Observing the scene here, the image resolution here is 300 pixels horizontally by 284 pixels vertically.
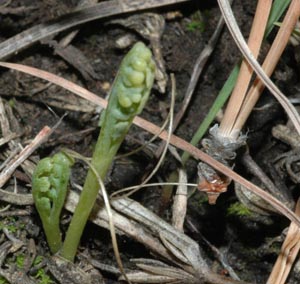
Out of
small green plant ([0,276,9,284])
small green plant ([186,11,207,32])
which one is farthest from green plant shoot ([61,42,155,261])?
small green plant ([186,11,207,32])

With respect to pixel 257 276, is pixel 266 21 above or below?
above

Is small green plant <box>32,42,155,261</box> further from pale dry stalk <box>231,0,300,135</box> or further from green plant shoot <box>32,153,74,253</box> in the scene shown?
pale dry stalk <box>231,0,300,135</box>

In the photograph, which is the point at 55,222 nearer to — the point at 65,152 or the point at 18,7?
the point at 65,152

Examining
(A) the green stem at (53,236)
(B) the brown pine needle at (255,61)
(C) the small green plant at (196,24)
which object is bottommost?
(A) the green stem at (53,236)

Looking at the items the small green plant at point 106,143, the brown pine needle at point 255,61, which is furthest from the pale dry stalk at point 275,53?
the small green plant at point 106,143

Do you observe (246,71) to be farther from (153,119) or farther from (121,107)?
(153,119)

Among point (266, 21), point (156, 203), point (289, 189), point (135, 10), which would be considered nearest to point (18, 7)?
point (135, 10)

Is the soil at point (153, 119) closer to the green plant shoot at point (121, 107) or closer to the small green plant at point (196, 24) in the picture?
the small green plant at point (196, 24)
